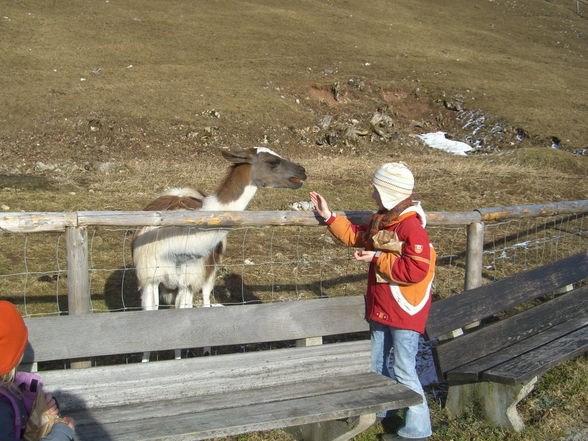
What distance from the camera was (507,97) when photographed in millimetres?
31781

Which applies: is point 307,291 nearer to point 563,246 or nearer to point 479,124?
point 563,246

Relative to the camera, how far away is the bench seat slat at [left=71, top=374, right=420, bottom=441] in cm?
358

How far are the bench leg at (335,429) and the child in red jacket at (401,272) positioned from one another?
458mm

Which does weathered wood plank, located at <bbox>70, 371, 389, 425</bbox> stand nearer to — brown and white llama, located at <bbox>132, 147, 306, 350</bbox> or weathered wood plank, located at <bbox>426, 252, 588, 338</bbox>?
weathered wood plank, located at <bbox>426, 252, 588, 338</bbox>

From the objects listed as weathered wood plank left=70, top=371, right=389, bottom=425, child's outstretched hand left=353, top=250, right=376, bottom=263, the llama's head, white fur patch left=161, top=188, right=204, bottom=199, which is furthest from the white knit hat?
white fur patch left=161, top=188, right=204, bottom=199

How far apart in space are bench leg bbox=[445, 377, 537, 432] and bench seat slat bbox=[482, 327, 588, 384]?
0.12 meters

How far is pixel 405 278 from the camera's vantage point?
14.2 feet

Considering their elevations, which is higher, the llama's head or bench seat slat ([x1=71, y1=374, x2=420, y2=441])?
the llama's head

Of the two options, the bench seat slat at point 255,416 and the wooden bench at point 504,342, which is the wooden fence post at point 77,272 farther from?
the wooden bench at point 504,342

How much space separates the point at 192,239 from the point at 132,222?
148 cm

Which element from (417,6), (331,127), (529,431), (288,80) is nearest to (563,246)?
(529,431)

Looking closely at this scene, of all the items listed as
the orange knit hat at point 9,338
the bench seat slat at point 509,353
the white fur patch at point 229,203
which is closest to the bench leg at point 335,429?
the bench seat slat at point 509,353

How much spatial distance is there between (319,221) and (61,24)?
3242 centimetres

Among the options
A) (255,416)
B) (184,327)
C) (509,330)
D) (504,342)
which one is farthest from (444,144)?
(255,416)
